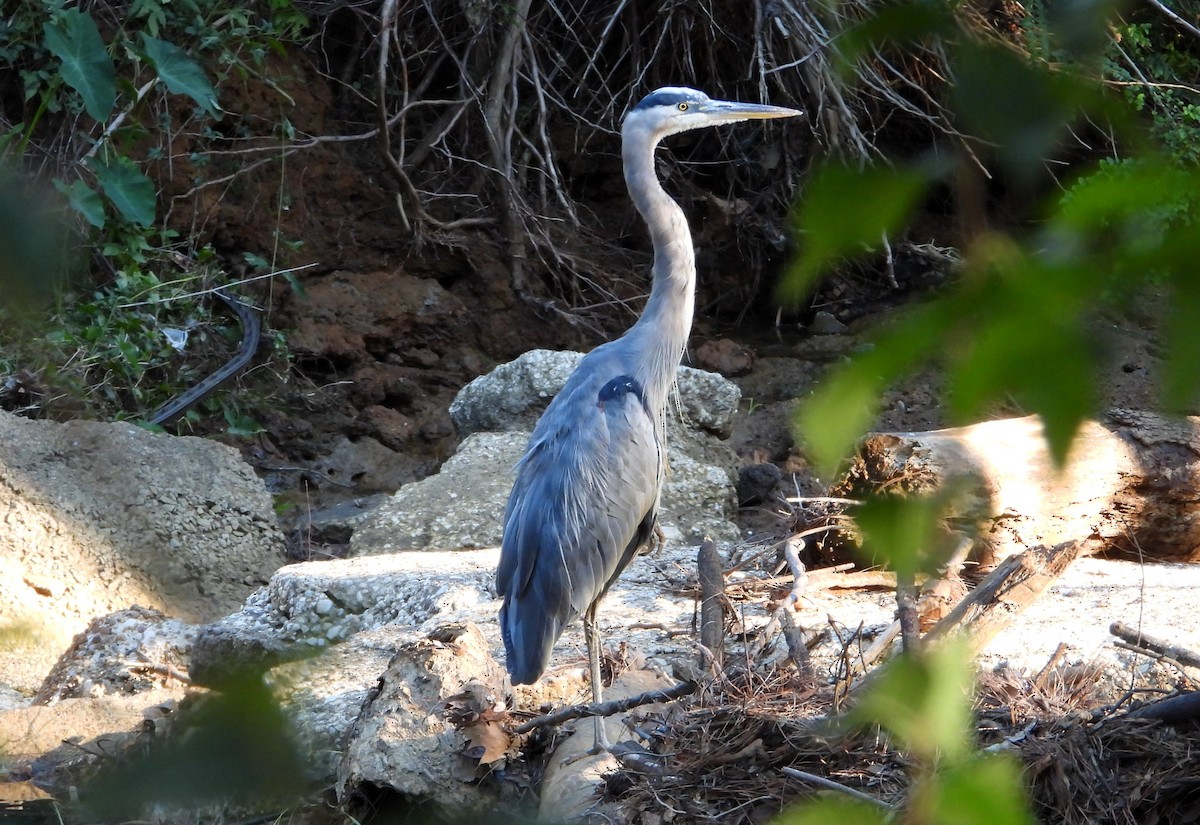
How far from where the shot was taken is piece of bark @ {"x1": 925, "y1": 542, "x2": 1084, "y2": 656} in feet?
9.66

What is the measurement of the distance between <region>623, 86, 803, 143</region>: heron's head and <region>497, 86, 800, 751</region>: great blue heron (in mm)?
230

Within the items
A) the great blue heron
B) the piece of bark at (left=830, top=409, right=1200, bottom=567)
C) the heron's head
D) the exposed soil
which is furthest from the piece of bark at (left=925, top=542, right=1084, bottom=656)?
the exposed soil

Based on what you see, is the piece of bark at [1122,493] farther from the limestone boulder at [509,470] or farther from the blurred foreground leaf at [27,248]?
the blurred foreground leaf at [27,248]

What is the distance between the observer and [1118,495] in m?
4.41

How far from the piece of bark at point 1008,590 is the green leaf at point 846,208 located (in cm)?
241

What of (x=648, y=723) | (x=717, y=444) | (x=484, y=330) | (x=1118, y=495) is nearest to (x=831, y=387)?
(x=648, y=723)

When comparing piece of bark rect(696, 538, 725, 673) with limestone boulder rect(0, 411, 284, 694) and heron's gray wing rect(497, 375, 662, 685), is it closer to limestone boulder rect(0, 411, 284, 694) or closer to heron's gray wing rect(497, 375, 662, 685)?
heron's gray wing rect(497, 375, 662, 685)

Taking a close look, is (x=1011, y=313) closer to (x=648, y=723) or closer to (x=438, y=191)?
(x=648, y=723)

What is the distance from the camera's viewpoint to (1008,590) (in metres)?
3.21

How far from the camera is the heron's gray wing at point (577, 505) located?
3.62 meters

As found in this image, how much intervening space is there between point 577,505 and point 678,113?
1673 millimetres

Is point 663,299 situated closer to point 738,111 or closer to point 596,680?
point 738,111

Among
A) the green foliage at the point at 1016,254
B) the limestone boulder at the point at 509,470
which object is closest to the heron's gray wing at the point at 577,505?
the limestone boulder at the point at 509,470

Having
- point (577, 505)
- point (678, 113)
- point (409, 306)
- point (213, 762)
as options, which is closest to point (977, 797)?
point (213, 762)
